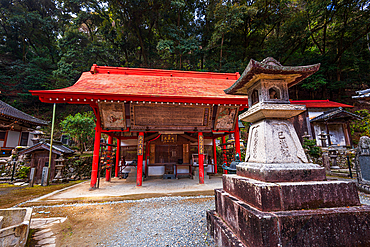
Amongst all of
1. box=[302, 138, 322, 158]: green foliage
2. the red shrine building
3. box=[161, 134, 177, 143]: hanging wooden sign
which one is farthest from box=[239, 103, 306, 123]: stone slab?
box=[302, 138, 322, 158]: green foliage

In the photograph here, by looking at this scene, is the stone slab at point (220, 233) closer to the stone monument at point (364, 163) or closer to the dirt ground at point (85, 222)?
the dirt ground at point (85, 222)

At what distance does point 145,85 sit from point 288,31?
1936cm

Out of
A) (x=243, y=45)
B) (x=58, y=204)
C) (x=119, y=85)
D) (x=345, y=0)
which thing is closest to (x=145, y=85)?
(x=119, y=85)

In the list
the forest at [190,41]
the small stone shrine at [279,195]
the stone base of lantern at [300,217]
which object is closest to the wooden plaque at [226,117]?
the small stone shrine at [279,195]

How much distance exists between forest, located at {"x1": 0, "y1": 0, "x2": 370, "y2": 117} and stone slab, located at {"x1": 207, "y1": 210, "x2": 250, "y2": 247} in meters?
16.5

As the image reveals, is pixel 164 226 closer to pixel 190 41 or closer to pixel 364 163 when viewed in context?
pixel 364 163

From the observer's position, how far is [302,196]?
198 centimetres

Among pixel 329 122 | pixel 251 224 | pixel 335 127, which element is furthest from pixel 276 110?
pixel 335 127

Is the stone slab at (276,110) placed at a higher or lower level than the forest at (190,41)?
lower

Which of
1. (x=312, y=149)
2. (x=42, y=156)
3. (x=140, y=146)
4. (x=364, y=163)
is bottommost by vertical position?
(x=364, y=163)

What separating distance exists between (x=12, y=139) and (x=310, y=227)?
22830 millimetres

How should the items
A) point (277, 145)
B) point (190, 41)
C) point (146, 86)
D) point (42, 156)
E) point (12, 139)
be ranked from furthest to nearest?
point (190, 41), point (12, 139), point (42, 156), point (146, 86), point (277, 145)

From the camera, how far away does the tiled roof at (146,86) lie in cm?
600

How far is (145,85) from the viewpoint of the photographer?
7902 mm
